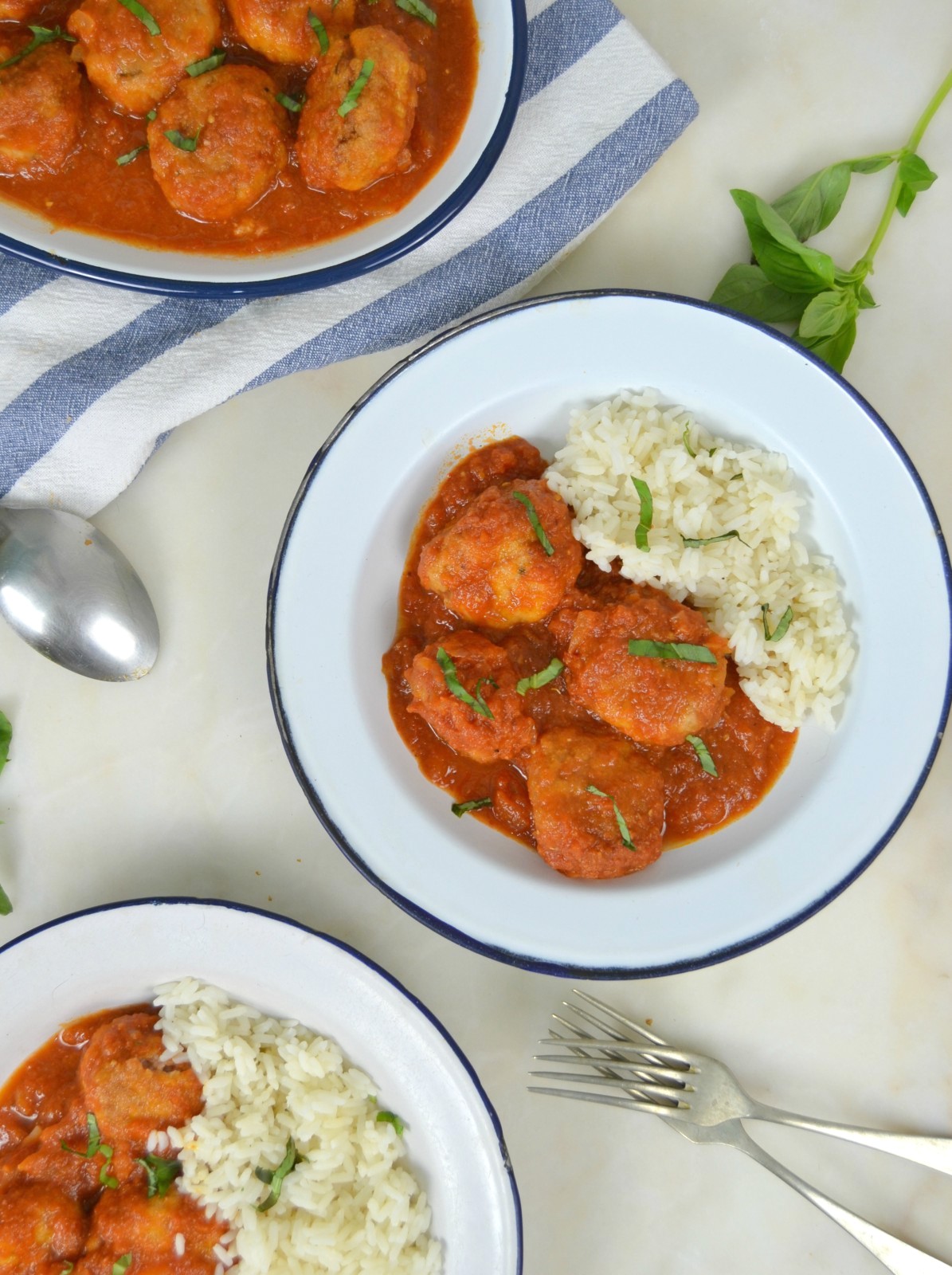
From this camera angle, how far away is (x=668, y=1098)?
3344 mm

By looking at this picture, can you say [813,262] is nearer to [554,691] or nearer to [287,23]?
[554,691]

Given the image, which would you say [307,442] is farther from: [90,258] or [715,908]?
[715,908]

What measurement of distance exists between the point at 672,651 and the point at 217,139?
2.06 metres

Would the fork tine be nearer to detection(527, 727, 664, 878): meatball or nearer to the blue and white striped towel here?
detection(527, 727, 664, 878): meatball

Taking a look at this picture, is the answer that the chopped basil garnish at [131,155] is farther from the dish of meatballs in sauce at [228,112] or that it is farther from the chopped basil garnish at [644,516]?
the chopped basil garnish at [644,516]

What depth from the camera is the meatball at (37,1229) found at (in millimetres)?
3055

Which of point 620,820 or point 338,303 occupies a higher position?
point 338,303

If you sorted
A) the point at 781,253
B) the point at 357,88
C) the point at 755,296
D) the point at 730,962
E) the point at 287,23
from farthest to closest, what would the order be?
1. the point at 730,962
2. the point at 755,296
3. the point at 781,253
4. the point at 287,23
5. the point at 357,88

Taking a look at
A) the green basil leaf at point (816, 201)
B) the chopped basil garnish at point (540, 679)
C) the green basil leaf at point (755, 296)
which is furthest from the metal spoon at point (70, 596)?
the green basil leaf at point (816, 201)

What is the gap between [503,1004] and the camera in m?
3.50

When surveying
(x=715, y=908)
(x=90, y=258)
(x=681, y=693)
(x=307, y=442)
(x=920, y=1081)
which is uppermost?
(x=90, y=258)

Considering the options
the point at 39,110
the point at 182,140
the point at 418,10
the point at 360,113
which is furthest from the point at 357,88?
the point at 39,110

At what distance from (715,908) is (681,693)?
705 millimetres

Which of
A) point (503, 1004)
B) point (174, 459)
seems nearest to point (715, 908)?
point (503, 1004)
